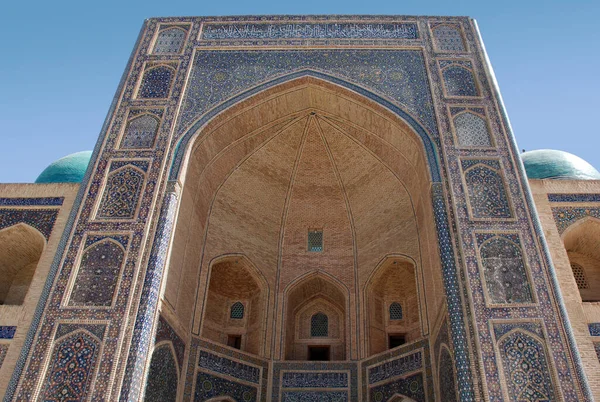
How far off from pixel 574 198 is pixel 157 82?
5.32m

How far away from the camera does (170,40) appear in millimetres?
8266

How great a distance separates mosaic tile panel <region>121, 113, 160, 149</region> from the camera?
682 centimetres

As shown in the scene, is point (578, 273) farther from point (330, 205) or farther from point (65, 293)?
point (65, 293)

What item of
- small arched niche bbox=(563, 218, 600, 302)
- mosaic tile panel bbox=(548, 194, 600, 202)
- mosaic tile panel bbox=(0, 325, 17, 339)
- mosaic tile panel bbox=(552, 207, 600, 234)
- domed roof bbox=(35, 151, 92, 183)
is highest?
domed roof bbox=(35, 151, 92, 183)

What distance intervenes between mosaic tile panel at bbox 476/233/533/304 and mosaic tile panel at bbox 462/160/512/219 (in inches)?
11.7

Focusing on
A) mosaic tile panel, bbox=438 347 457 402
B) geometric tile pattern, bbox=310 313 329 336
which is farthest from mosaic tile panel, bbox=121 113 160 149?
mosaic tile panel, bbox=438 347 457 402

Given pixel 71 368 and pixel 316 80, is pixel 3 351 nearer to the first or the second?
pixel 71 368

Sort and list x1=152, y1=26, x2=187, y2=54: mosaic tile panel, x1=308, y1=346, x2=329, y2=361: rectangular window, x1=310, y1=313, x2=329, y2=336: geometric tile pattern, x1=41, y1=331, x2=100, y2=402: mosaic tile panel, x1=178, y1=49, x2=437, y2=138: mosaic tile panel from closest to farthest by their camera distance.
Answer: x1=41, y1=331, x2=100, y2=402: mosaic tile panel, x1=178, y1=49, x2=437, y2=138: mosaic tile panel, x1=308, y1=346, x2=329, y2=361: rectangular window, x1=310, y1=313, x2=329, y2=336: geometric tile pattern, x1=152, y1=26, x2=187, y2=54: mosaic tile panel

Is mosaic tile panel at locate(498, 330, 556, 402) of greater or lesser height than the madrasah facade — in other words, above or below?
below

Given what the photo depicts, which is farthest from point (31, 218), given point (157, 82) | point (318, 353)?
point (318, 353)

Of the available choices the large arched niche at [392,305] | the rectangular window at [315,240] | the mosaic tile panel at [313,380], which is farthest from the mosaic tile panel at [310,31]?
the mosaic tile panel at [313,380]

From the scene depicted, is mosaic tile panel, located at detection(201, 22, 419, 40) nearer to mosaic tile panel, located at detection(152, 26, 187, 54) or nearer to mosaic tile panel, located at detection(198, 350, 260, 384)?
mosaic tile panel, located at detection(152, 26, 187, 54)

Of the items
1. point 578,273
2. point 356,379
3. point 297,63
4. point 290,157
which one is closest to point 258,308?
point 356,379

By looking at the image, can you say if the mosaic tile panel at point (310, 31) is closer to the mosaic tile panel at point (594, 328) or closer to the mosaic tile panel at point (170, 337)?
the mosaic tile panel at point (170, 337)
